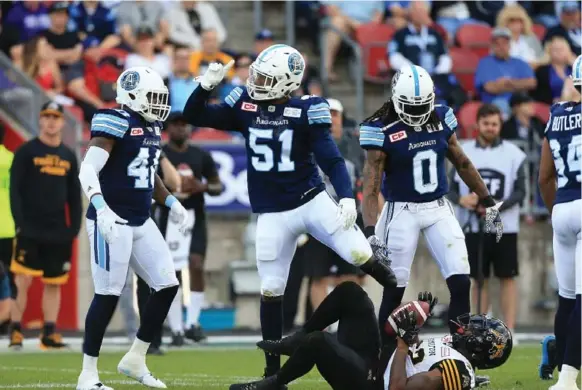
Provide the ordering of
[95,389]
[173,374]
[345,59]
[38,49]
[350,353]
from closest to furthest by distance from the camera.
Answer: [350,353], [95,389], [173,374], [38,49], [345,59]

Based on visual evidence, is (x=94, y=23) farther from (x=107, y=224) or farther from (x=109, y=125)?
(x=107, y=224)

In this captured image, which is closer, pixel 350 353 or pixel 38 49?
pixel 350 353

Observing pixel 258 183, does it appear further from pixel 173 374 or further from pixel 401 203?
pixel 173 374

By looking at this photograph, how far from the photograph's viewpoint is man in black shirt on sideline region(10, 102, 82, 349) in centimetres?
1184

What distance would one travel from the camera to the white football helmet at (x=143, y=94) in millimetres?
8398

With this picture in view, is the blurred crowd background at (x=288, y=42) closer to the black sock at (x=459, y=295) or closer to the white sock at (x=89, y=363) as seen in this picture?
the black sock at (x=459, y=295)

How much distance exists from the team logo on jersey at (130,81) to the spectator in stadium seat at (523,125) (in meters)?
6.61

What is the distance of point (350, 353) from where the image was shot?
23.8ft

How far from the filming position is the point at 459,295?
8.58 meters

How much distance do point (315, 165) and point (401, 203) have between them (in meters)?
0.69

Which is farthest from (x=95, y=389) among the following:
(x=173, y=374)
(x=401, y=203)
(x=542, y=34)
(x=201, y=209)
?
(x=542, y=34)

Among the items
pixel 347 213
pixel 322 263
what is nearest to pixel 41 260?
pixel 322 263

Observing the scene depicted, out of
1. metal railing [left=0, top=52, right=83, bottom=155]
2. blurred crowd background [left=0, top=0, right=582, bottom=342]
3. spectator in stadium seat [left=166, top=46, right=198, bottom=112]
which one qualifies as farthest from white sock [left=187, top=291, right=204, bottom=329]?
spectator in stadium seat [left=166, top=46, right=198, bottom=112]

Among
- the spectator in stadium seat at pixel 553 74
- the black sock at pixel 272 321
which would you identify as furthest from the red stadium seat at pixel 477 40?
the black sock at pixel 272 321
